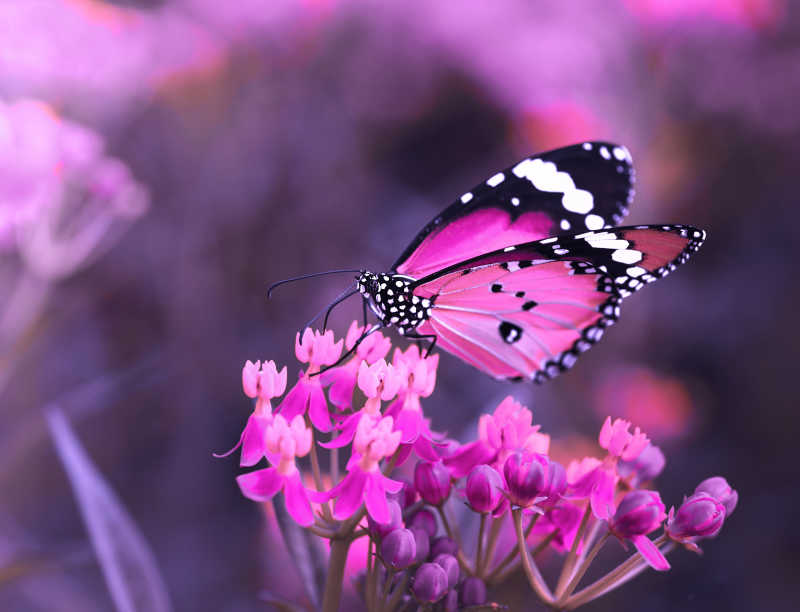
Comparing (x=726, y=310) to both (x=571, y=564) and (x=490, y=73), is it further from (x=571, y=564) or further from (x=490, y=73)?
(x=571, y=564)

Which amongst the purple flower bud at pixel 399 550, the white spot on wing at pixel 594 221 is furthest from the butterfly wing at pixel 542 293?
the purple flower bud at pixel 399 550

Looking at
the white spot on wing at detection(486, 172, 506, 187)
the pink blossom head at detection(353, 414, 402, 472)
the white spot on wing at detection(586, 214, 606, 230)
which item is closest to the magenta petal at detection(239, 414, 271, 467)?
the pink blossom head at detection(353, 414, 402, 472)

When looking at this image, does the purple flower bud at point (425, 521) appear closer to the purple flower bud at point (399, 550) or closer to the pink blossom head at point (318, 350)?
the purple flower bud at point (399, 550)

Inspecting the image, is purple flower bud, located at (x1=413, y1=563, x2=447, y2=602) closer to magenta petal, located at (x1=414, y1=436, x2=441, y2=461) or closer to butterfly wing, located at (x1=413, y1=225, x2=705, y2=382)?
magenta petal, located at (x1=414, y1=436, x2=441, y2=461)

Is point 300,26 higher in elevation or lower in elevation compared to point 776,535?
higher

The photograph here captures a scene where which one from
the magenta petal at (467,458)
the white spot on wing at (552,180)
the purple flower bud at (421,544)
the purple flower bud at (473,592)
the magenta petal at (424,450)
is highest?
the white spot on wing at (552,180)

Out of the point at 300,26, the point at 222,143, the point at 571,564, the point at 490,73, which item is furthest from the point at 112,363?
the point at 571,564
